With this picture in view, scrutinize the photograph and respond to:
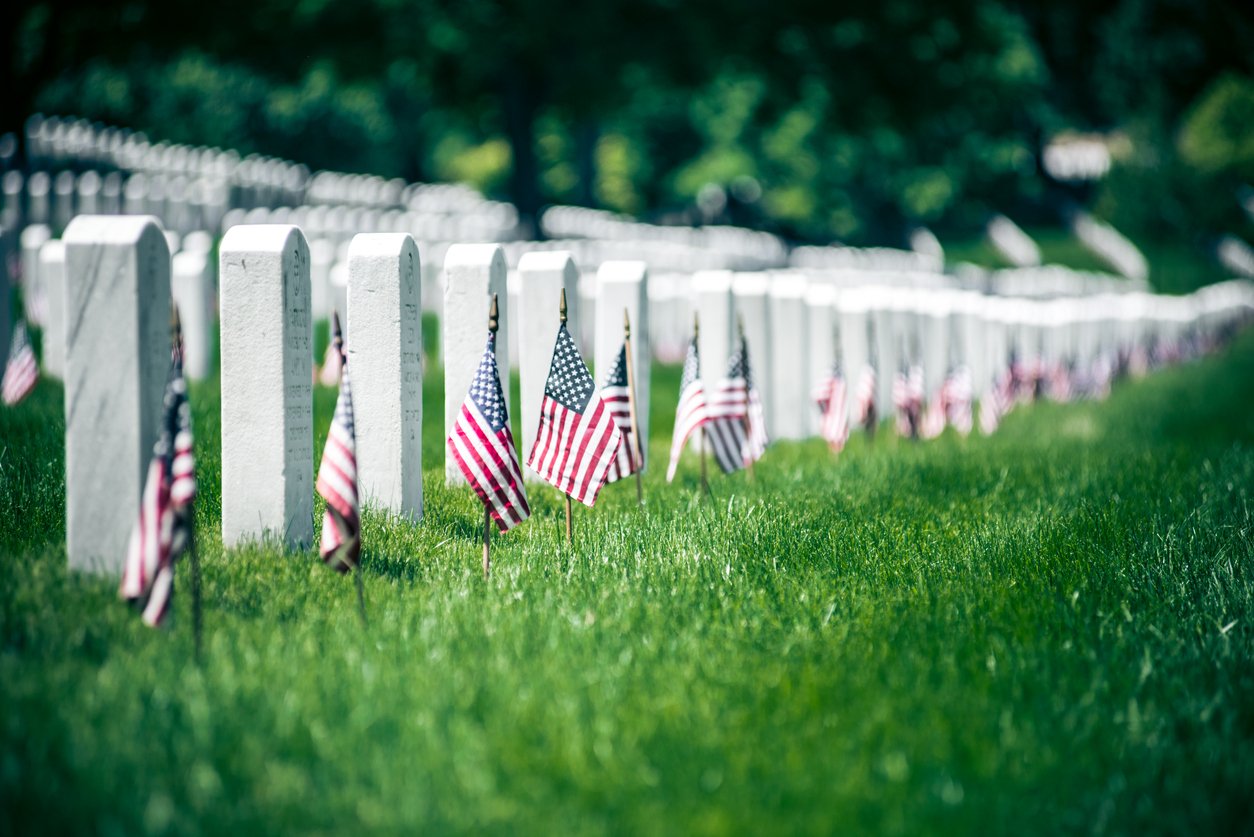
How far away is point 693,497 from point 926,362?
280 inches

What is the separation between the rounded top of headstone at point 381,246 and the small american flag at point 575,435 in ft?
2.57

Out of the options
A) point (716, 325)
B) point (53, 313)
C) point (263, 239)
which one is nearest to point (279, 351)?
point (263, 239)

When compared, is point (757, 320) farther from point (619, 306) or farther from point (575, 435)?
point (575, 435)

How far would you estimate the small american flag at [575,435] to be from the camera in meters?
5.77

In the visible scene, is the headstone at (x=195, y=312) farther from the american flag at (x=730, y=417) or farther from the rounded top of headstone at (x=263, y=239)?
the rounded top of headstone at (x=263, y=239)

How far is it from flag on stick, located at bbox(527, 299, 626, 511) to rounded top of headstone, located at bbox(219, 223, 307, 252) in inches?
49.0

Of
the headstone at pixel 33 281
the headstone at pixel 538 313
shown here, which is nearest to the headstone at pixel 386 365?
the headstone at pixel 538 313

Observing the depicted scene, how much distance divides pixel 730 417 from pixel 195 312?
16.4ft

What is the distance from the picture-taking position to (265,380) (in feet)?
16.8

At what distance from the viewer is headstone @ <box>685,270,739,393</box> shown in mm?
9125

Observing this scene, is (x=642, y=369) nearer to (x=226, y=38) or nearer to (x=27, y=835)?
(x=27, y=835)

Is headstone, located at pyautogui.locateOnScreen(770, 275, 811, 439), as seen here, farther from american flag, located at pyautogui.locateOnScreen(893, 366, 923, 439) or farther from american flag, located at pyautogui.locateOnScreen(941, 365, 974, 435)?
american flag, located at pyautogui.locateOnScreen(941, 365, 974, 435)

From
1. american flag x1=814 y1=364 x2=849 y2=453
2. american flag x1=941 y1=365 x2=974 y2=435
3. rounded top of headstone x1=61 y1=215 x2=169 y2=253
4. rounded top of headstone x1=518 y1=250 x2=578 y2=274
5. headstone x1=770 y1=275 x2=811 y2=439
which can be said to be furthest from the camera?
american flag x1=941 y1=365 x2=974 y2=435

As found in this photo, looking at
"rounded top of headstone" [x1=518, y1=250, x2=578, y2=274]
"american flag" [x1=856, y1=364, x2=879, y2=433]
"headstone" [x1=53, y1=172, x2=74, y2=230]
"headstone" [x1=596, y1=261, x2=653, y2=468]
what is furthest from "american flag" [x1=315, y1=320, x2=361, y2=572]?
"headstone" [x1=53, y1=172, x2=74, y2=230]
